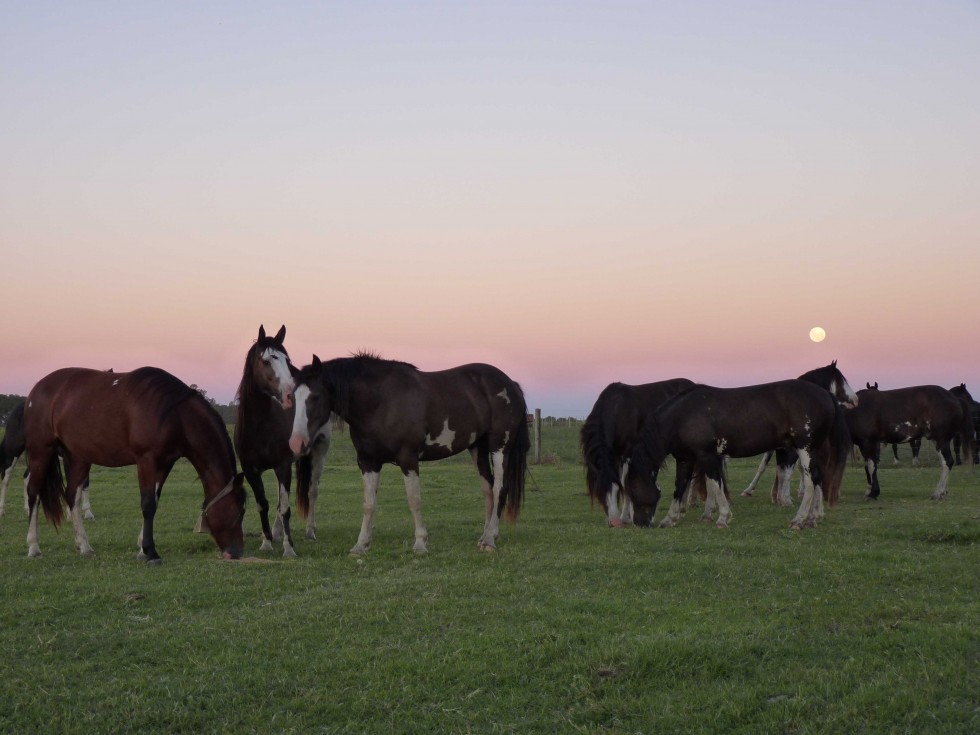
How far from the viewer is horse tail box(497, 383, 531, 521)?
443 inches

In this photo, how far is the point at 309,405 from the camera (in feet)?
32.9

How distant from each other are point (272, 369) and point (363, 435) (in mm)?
1297

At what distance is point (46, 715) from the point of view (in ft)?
17.1

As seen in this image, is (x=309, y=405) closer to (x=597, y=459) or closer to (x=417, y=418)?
(x=417, y=418)

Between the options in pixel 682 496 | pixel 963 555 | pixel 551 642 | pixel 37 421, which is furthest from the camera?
pixel 682 496

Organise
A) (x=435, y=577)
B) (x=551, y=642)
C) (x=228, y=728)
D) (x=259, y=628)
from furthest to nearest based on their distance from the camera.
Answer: (x=435, y=577) → (x=259, y=628) → (x=551, y=642) → (x=228, y=728)

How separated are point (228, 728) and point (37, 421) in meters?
7.18

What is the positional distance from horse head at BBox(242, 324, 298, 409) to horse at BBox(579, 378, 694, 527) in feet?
15.8

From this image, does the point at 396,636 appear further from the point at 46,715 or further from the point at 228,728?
the point at 46,715

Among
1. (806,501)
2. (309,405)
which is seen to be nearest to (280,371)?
(309,405)

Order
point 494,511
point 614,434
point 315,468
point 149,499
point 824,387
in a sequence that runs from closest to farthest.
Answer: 1. point 149,499
2. point 494,511
3. point 315,468
4. point 614,434
5. point 824,387

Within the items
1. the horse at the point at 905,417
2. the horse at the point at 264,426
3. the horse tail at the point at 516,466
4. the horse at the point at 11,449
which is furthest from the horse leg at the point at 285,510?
the horse at the point at 905,417

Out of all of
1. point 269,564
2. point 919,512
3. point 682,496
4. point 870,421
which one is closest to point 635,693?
point 269,564

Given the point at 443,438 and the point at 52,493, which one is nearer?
the point at 443,438
